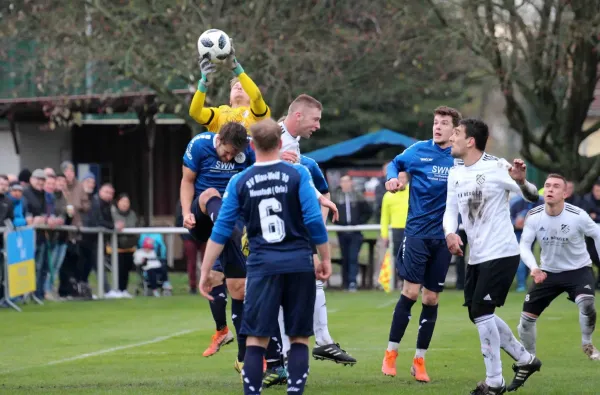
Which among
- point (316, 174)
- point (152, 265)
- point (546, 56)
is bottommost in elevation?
point (152, 265)

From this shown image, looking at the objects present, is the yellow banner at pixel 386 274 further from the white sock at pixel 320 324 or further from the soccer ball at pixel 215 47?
the soccer ball at pixel 215 47

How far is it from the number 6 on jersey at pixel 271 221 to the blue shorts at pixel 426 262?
2.94 meters

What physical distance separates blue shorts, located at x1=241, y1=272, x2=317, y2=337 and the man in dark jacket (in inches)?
532

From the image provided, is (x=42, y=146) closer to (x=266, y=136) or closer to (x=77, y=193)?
(x=77, y=193)

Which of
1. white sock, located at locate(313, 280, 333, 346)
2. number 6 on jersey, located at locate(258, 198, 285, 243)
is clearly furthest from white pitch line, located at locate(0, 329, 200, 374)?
number 6 on jersey, located at locate(258, 198, 285, 243)

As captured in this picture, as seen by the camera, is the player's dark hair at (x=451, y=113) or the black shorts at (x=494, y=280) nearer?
the black shorts at (x=494, y=280)

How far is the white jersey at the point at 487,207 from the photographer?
924cm

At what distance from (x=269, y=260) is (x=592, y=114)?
43148mm

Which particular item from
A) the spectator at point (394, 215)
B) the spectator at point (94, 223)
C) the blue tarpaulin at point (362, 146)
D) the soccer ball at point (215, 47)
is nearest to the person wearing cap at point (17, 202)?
the spectator at point (94, 223)

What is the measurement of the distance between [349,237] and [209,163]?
503 inches

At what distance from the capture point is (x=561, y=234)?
11297 millimetres

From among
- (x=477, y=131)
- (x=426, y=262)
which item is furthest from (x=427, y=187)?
(x=477, y=131)

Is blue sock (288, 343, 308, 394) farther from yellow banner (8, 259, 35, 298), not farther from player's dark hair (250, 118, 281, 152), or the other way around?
yellow banner (8, 259, 35, 298)

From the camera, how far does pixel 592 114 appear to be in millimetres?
49094
